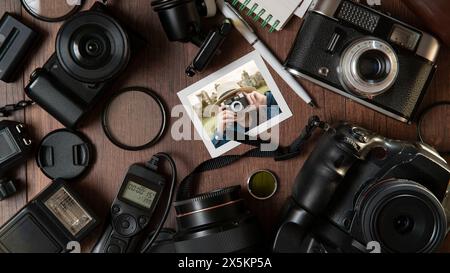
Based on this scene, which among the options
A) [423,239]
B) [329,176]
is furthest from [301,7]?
[423,239]

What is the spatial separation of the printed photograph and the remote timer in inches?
5.5

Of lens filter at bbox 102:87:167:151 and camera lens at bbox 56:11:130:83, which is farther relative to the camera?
lens filter at bbox 102:87:167:151

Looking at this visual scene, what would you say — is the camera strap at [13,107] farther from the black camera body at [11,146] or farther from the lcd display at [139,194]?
the lcd display at [139,194]

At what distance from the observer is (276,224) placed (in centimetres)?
104

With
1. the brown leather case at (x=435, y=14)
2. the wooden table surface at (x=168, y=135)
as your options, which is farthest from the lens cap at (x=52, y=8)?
the brown leather case at (x=435, y=14)

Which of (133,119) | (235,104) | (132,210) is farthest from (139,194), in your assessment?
(235,104)

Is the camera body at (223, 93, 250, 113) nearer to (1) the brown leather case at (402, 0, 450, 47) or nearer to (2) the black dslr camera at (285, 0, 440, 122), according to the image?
(2) the black dslr camera at (285, 0, 440, 122)

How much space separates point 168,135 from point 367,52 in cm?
43

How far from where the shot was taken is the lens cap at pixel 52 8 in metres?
1.05

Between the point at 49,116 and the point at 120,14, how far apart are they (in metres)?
0.25

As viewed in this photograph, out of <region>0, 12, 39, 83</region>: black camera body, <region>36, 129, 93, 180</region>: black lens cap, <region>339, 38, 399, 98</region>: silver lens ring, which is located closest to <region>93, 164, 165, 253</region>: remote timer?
<region>36, 129, 93, 180</region>: black lens cap

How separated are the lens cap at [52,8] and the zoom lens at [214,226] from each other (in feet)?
1.47

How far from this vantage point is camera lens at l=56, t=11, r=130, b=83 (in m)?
0.96
